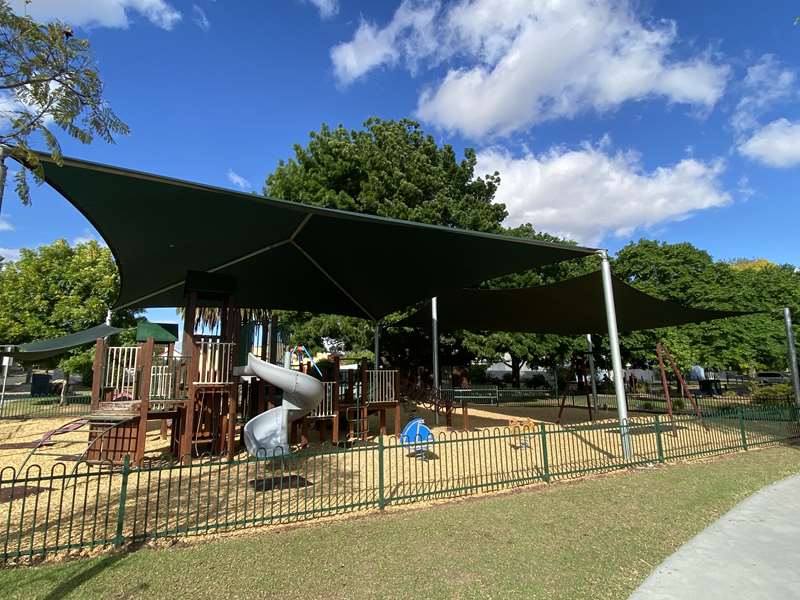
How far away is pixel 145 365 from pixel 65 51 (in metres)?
6.26

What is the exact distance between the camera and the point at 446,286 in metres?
13.0

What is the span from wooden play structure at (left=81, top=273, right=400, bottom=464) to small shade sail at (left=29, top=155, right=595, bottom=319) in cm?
118

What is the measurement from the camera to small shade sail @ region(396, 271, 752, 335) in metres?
12.1

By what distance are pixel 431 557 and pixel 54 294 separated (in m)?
27.1

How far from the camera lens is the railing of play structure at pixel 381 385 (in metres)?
12.1

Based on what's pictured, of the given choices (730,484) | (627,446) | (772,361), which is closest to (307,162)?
(627,446)

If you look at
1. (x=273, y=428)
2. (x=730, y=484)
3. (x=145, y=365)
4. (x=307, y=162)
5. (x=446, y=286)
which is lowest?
(x=730, y=484)

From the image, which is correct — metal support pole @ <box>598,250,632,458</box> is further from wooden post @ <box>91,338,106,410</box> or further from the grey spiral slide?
wooden post @ <box>91,338,106,410</box>

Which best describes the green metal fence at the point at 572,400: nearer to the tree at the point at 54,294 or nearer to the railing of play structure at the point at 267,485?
the railing of play structure at the point at 267,485

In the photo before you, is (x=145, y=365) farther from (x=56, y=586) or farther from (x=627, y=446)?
(x=627, y=446)

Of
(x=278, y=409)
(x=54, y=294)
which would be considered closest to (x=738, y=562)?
(x=278, y=409)

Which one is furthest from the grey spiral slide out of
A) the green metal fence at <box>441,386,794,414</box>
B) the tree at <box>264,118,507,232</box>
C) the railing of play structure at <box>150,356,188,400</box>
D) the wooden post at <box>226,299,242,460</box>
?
the tree at <box>264,118,507,232</box>

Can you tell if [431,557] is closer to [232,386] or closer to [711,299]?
[232,386]

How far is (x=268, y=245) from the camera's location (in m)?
11.3
